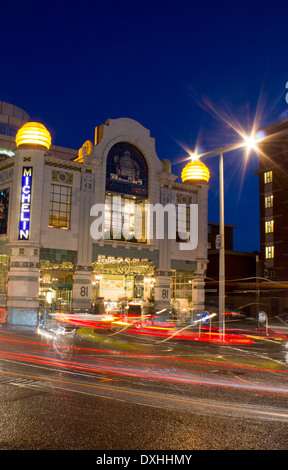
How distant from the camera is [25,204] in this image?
33.7m

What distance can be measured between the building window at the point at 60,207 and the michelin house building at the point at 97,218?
0.08 meters

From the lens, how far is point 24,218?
110ft

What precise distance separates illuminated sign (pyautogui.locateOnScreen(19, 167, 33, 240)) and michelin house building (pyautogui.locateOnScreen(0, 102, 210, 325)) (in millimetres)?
79

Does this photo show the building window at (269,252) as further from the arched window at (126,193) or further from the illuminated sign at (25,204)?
the illuminated sign at (25,204)

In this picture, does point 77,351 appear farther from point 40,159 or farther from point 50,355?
point 40,159

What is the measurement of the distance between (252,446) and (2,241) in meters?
32.1

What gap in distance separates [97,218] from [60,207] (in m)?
3.31

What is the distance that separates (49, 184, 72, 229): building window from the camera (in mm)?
35125

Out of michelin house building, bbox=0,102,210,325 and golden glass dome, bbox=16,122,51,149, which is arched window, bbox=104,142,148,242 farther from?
golden glass dome, bbox=16,122,51,149

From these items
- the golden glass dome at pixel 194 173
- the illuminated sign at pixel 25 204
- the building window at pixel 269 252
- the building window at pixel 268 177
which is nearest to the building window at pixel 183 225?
the golden glass dome at pixel 194 173

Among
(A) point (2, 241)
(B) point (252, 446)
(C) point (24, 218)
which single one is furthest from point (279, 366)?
(A) point (2, 241)

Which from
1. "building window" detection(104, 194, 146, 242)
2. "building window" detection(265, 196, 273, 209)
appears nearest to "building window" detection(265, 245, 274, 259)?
"building window" detection(265, 196, 273, 209)

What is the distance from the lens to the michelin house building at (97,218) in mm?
33531

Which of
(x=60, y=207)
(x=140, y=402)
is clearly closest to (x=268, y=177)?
(x=60, y=207)
